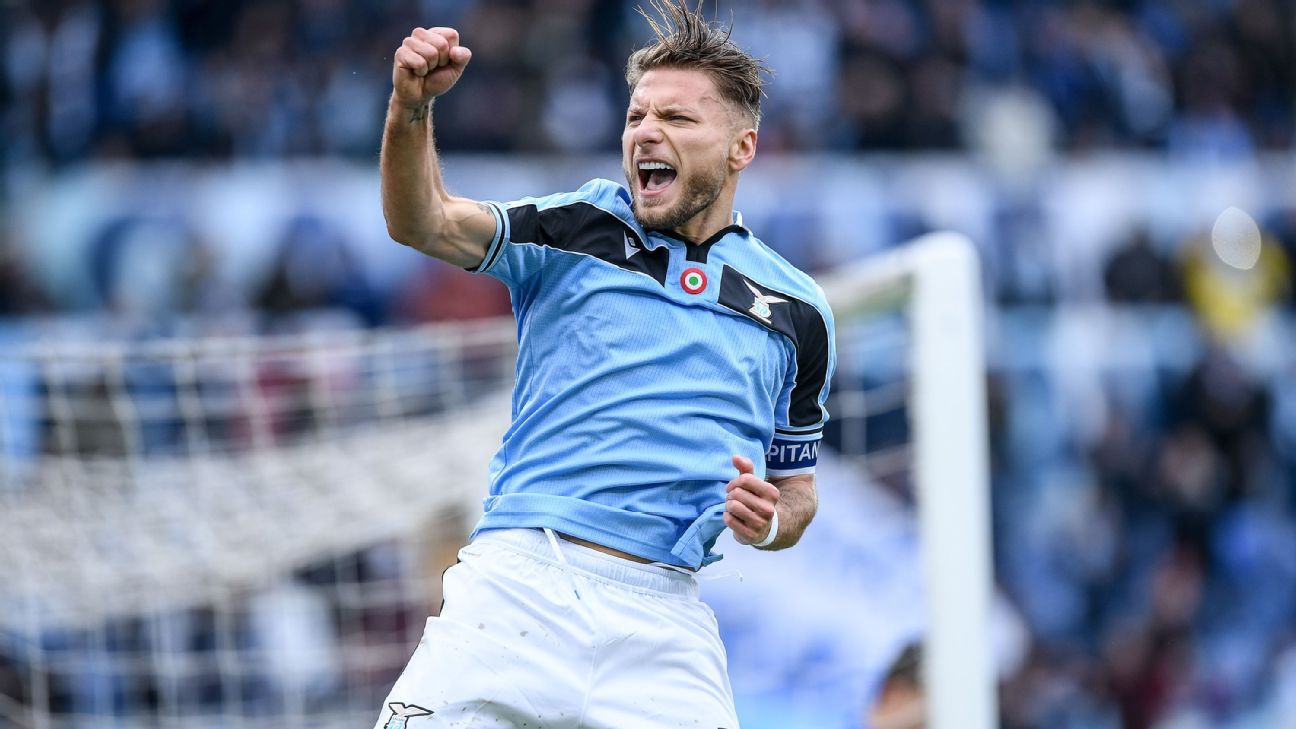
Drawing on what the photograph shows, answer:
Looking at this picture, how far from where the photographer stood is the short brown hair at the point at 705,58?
147 inches

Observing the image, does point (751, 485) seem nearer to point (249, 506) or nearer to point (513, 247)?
point (513, 247)

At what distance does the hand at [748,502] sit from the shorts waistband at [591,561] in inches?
10.9

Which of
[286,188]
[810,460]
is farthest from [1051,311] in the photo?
[810,460]

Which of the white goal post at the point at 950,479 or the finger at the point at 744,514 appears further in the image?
the white goal post at the point at 950,479

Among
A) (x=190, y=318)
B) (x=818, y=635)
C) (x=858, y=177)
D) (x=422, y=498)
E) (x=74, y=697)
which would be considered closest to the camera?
(x=818, y=635)

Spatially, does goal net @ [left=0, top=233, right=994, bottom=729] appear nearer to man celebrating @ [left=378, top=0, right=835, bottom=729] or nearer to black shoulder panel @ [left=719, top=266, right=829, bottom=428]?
black shoulder panel @ [left=719, top=266, right=829, bottom=428]

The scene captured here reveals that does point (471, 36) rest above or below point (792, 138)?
above

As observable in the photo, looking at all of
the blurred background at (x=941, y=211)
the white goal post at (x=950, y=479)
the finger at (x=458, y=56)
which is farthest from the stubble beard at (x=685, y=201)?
the blurred background at (x=941, y=211)

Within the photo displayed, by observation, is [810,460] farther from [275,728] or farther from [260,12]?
[260,12]

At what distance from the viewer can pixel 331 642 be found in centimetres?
754

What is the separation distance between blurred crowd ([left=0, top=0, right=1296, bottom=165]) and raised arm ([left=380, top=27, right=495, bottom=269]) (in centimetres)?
882

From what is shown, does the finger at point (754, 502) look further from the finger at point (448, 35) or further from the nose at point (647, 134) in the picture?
the finger at point (448, 35)

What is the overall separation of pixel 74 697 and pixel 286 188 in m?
5.28

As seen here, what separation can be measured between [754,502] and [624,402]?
40cm
